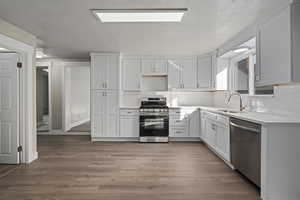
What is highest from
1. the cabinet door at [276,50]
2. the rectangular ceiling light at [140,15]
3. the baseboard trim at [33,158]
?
the rectangular ceiling light at [140,15]

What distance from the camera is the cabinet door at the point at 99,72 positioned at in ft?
16.1

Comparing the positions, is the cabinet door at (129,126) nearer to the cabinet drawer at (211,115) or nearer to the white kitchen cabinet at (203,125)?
the white kitchen cabinet at (203,125)

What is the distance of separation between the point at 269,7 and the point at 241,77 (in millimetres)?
1924

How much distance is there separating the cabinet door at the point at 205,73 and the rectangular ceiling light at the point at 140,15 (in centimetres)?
258

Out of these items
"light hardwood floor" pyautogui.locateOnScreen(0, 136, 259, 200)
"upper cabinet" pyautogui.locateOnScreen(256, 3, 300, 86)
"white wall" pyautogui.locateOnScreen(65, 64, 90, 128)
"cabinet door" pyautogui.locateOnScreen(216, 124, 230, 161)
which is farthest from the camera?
"white wall" pyautogui.locateOnScreen(65, 64, 90, 128)

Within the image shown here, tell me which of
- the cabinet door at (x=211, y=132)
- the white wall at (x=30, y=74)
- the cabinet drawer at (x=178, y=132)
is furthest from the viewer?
the cabinet drawer at (x=178, y=132)

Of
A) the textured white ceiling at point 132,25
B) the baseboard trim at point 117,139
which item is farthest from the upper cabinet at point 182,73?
the baseboard trim at point 117,139

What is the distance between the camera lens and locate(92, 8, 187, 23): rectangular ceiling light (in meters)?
2.46

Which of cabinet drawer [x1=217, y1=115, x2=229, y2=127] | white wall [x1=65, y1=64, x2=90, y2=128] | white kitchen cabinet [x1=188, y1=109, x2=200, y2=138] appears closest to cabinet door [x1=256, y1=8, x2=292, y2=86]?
cabinet drawer [x1=217, y1=115, x2=229, y2=127]

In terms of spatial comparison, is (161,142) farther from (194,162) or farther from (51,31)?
(51,31)

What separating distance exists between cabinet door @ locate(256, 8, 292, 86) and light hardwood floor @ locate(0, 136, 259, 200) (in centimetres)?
144

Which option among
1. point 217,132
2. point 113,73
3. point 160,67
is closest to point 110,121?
point 113,73

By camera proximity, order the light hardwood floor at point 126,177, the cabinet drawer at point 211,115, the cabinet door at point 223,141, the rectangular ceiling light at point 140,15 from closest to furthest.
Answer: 1. the light hardwood floor at point 126,177
2. the rectangular ceiling light at point 140,15
3. the cabinet door at point 223,141
4. the cabinet drawer at point 211,115

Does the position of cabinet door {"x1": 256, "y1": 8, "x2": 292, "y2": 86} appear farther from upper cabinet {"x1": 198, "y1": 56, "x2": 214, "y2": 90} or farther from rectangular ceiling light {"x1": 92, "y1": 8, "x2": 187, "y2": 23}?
upper cabinet {"x1": 198, "y1": 56, "x2": 214, "y2": 90}
